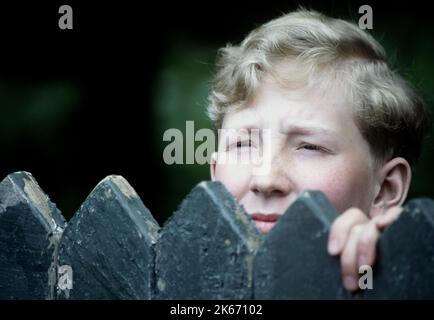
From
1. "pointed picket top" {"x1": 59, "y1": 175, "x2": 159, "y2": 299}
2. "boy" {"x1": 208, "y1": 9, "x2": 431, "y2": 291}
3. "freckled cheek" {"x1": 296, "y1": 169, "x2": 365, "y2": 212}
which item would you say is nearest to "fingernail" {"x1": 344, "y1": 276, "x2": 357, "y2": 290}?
"pointed picket top" {"x1": 59, "y1": 175, "x2": 159, "y2": 299}

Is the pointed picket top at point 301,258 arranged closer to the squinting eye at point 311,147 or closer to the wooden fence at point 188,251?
the wooden fence at point 188,251

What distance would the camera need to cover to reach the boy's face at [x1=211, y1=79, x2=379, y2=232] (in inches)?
73.2

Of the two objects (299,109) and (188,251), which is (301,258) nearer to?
(188,251)

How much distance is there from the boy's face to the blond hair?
0.06 m

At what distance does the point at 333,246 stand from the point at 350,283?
0.24 feet

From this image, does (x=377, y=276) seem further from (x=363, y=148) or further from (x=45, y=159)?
(x=45, y=159)

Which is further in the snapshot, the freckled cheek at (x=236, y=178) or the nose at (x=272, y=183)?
the freckled cheek at (x=236, y=178)

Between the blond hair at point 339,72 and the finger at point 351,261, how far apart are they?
0.90 meters

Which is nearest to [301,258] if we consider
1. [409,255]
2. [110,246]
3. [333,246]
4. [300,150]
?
[333,246]

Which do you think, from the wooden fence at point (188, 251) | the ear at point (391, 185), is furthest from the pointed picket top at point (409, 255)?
the ear at point (391, 185)

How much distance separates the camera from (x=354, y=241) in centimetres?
119

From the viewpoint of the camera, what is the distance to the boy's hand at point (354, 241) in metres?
1.18

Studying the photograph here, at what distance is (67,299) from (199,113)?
11.5 feet

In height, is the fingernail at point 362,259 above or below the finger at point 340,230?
below
